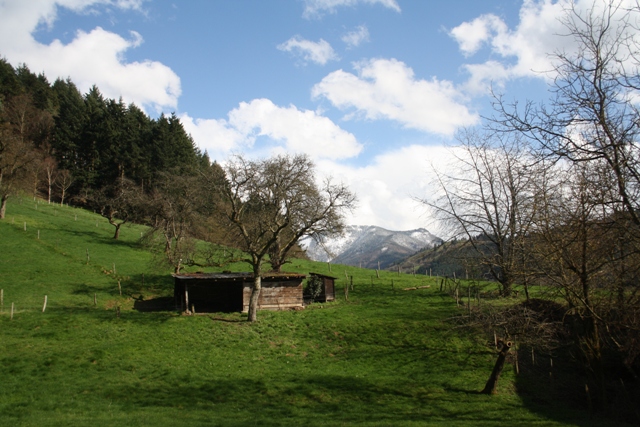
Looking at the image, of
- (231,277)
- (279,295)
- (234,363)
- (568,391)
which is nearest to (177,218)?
(231,277)

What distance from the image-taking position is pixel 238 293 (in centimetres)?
3609

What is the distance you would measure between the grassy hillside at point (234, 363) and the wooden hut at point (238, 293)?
2539 millimetres

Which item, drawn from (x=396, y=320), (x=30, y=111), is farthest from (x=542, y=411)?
(x=30, y=111)

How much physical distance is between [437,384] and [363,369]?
4039 millimetres

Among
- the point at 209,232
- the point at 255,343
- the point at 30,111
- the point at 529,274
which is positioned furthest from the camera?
the point at 30,111

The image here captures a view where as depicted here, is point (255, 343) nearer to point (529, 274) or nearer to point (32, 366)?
point (32, 366)

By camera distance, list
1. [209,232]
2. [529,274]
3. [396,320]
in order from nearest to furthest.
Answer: [529,274], [396,320], [209,232]

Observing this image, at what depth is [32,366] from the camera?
19.9 metres

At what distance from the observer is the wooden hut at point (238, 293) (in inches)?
1368

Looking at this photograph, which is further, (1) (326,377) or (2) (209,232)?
(2) (209,232)

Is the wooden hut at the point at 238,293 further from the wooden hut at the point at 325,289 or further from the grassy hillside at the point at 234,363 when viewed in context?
the wooden hut at the point at 325,289

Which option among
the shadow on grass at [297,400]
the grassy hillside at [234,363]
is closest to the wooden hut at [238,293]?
the grassy hillside at [234,363]

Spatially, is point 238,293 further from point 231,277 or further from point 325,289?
point 325,289

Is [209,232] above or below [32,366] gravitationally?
above
